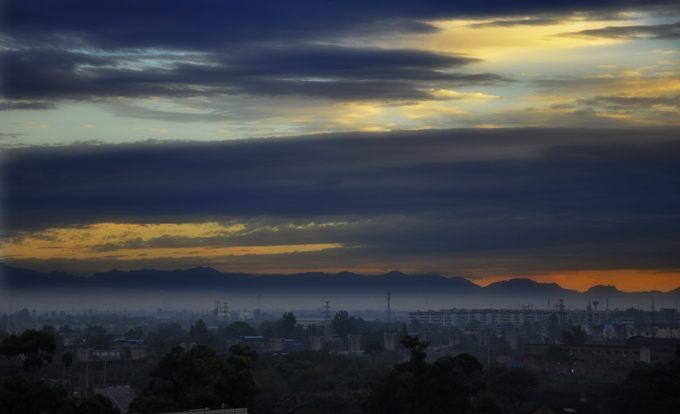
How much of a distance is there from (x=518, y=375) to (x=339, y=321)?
120551 millimetres

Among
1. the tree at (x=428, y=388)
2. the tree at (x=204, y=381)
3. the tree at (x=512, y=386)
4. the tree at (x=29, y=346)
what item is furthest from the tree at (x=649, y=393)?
the tree at (x=29, y=346)

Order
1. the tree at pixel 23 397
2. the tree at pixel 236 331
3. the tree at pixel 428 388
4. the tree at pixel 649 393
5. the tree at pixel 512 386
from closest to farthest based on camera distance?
the tree at pixel 23 397, the tree at pixel 428 388, the tree at pixel 649 393, the tree at pixel 512 386, the tree at pixel 236 331

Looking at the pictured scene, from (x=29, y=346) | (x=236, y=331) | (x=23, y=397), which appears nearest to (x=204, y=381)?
(x=29, y=346)

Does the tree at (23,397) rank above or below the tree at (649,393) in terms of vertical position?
above

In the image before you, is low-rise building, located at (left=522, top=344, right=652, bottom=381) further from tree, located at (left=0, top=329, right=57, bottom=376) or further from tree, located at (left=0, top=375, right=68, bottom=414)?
tree, located at (left=0, top=375, right=68, bottom=414)

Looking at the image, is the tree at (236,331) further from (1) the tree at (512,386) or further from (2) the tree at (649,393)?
(2) the tree at (649,393)

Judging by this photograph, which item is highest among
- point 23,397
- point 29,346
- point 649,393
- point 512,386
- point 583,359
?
point 29,346

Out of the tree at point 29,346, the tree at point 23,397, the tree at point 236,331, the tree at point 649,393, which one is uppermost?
the tree at point 29,346

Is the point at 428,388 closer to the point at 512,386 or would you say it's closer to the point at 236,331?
the point at 512,386

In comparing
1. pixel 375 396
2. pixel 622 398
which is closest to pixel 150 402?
pixel 375 396

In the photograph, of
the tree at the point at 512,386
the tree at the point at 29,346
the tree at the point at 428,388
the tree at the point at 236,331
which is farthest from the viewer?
the tree at the point at 236,331

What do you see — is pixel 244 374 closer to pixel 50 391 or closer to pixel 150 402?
pixel 150 402

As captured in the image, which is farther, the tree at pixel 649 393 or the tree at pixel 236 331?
the tree at pixel 236 331

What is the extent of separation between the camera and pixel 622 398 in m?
67.8
